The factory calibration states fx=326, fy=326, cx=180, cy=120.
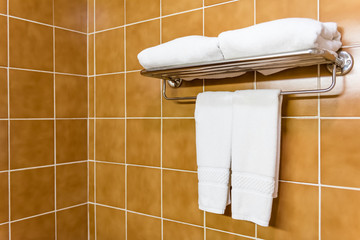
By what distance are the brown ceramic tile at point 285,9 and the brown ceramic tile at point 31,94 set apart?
3.00ft

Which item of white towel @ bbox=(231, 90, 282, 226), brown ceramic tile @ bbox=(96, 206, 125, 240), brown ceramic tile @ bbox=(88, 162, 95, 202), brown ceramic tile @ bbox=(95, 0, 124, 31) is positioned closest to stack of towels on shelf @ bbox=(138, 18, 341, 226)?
white towel @ bbox=(231, 90, 282, 226)

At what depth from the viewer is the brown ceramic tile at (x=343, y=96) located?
0.93m

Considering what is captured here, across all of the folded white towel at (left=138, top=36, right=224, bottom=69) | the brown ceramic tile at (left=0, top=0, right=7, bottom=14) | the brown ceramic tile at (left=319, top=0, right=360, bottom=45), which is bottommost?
the folded white towel at (left=138, top=36, right=224, bottom=69)

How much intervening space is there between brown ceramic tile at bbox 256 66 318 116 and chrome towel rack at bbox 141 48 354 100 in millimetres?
43

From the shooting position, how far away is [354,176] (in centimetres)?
93

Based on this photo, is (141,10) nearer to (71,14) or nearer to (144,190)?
(71,14)

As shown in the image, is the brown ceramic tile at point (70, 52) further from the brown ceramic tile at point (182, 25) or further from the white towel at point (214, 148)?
the white towel at point (214, 148)

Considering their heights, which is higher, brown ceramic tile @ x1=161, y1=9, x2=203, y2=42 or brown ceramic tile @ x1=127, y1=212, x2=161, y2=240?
brown ceramic tile @ x1=161, y1=9, x2=203, y2=42

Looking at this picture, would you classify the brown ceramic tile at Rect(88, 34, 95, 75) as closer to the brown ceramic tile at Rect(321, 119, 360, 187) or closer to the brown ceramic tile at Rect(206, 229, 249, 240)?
the brown ceramic tile at Rect(206, 229, 249, 240)

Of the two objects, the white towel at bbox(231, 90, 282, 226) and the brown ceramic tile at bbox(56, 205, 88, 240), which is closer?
the white towel at bbox(231, 90, 282, 226)

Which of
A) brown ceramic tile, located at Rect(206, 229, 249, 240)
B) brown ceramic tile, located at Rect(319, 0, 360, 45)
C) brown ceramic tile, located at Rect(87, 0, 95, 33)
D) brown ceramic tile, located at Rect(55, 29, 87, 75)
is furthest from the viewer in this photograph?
brown ceramic tile, located at Rect(87, 0, 95, 33)

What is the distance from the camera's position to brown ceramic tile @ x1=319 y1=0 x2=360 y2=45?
3.03ft

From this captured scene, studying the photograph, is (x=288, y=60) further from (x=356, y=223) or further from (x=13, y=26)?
(x=13, y=26)

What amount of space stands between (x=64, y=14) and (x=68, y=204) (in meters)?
0.87
